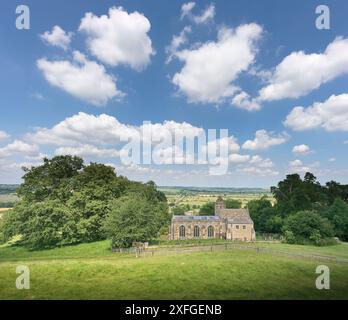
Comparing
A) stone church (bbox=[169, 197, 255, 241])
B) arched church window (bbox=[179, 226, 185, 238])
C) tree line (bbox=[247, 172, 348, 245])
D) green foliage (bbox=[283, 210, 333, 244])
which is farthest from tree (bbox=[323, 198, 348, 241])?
arched church window (bbox=[179, 226, 185, 238])

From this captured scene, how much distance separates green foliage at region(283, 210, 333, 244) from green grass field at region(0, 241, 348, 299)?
1648 cm

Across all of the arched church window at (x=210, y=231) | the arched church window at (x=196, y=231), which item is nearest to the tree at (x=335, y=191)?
the arched church window at (x=210, y=231)

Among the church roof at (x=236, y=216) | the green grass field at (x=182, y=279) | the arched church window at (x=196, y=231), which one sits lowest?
the arched church window at (x=196, y=231)

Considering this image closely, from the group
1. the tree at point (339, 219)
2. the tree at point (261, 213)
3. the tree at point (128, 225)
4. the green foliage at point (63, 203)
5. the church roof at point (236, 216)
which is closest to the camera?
the tree at point (128, 225)

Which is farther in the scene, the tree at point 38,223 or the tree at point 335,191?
the tree at point 335,191

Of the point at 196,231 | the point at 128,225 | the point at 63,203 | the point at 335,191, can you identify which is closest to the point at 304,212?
the point at 196,231

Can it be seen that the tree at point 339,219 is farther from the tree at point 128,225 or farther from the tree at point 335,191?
the tree at point 128,225

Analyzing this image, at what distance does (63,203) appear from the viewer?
143 feet

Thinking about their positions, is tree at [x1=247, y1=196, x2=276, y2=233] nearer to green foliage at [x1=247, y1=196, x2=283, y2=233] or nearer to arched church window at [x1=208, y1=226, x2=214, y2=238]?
green foliage at [x1=247, y1=196, x2=283, y2=233]

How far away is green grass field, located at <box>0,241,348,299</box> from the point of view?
20375 mm

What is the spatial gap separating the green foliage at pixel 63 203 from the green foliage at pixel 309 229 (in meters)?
28.6

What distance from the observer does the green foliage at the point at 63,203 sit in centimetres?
4041
